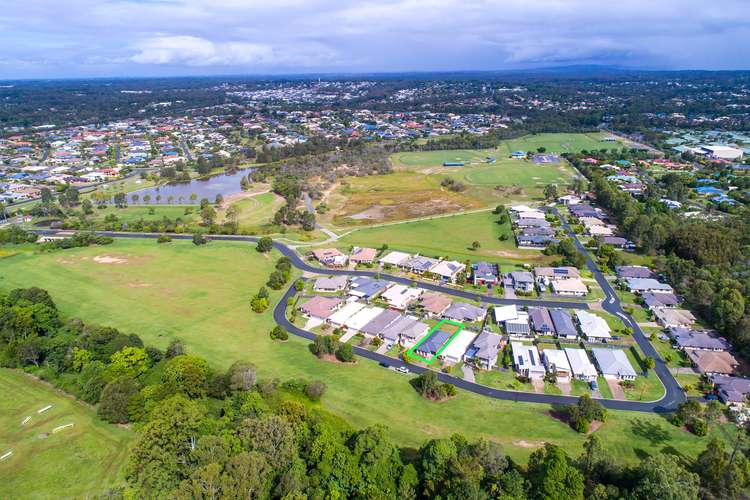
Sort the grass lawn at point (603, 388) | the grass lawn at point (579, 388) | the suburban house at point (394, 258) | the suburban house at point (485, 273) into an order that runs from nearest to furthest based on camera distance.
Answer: the grass lawn at point (603, 388) < the grass lawn at point (579, 388) < the suburban house at point (485, 273) < the suburban house at point (394, 258)

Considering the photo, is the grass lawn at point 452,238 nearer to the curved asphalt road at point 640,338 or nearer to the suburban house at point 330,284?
the curved asphalt road at point 640,338

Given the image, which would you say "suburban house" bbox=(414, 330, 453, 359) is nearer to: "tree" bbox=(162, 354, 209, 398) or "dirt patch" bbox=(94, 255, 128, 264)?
"tree" bbox=(162, 354, 209, 398)

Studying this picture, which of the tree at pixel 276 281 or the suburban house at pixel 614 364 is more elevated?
the tree at pixel 276 281

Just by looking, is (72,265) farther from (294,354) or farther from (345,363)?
(345,363)

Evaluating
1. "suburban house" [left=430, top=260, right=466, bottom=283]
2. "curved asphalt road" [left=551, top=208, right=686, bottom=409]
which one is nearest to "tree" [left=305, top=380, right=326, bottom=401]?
"suburban house" [left=430, top=260, right=466, bottom=283]

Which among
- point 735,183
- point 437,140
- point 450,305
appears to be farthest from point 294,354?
point 437,140

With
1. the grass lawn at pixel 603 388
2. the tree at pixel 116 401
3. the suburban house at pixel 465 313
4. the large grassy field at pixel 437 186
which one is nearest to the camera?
the tree at pixel 116 401

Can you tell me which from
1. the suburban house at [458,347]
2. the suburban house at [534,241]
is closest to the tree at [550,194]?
the suburban house at [534,241]

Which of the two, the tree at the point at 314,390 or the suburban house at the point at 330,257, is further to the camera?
the suburban house at the point at 330,257
